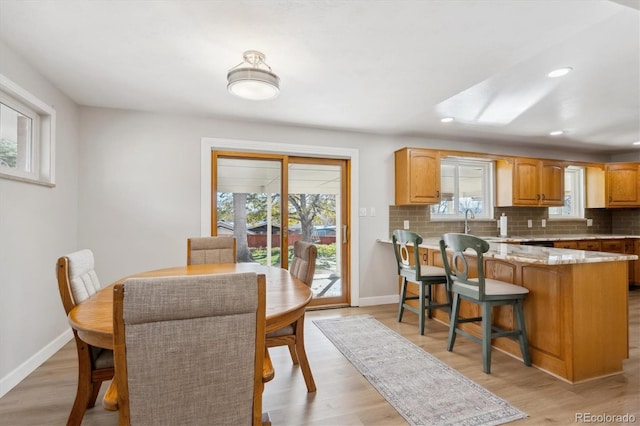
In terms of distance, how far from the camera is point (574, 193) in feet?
18.1

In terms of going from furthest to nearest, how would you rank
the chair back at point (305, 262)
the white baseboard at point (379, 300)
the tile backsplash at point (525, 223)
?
the tile backsplash at point (525, 223) → the white baseboard at point (379, 300) → the chair back at point (305, 262)

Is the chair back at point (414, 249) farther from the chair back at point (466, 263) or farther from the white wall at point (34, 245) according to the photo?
the white wall at point (34, 245)

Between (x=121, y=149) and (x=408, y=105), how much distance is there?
2.98 metres

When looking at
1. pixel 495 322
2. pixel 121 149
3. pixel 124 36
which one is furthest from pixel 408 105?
pixel 121 149

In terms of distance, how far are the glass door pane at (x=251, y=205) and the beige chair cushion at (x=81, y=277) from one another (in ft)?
6.13

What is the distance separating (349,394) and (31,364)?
7.66 ft

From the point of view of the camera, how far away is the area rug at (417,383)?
5.98ft

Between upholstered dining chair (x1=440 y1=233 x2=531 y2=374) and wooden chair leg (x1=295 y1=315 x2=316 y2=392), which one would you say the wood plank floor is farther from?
upholstered dining chair (x1=440 y1=233 x2=531 y2=374)

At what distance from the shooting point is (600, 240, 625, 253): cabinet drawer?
478 cm

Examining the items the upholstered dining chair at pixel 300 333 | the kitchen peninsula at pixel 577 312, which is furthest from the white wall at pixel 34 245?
the kitchen peninsula at pixel 577 312

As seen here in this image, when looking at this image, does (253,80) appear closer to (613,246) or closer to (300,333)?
(300,333)

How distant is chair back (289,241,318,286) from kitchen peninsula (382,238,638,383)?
1.35 metres

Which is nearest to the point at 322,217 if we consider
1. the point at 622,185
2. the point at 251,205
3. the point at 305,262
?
the point at 251,205

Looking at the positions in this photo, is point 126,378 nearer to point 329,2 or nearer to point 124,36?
point 329,2
